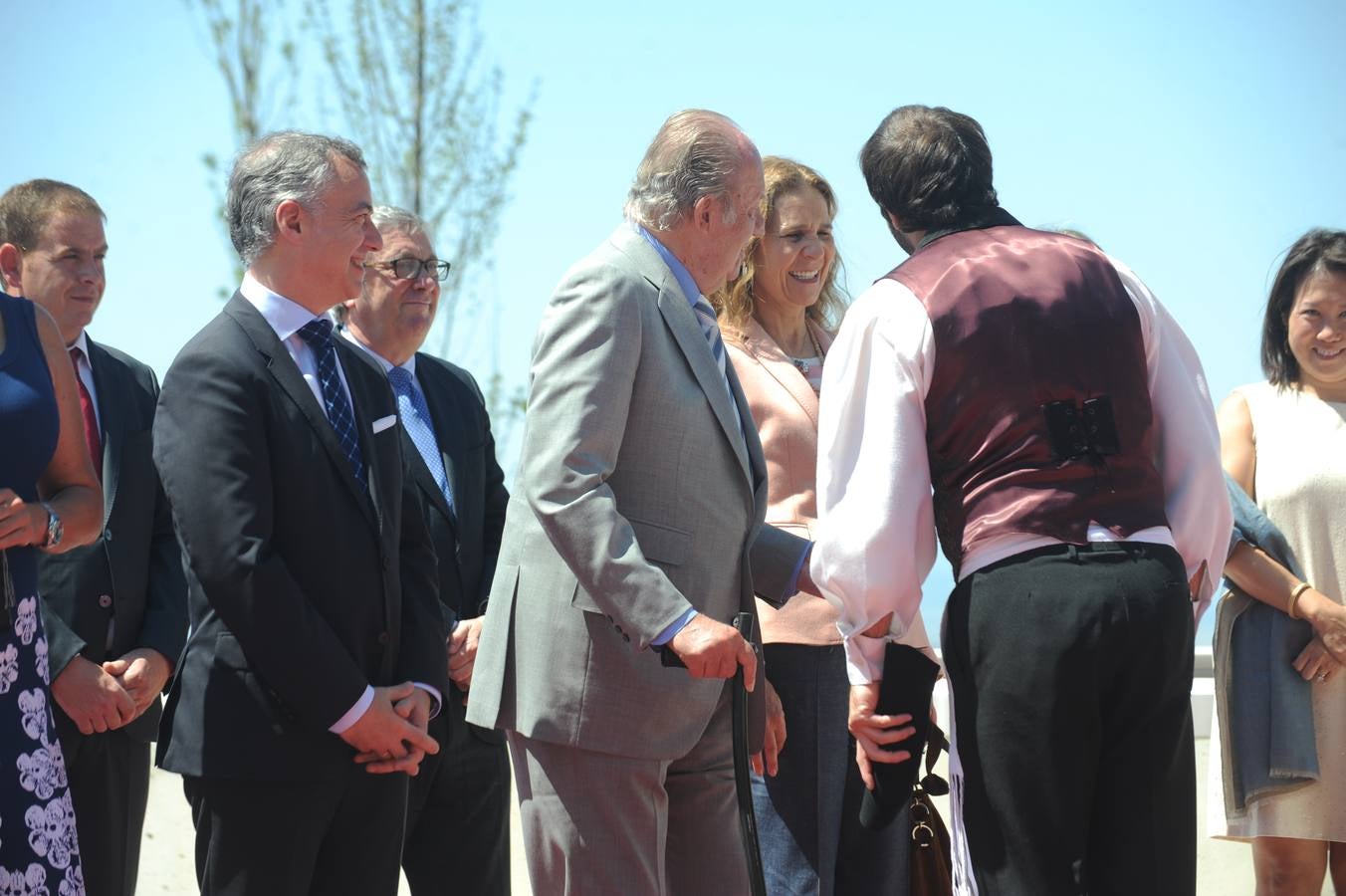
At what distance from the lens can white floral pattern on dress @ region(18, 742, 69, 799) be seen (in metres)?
2.58

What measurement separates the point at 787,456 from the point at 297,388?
1485 millimetres

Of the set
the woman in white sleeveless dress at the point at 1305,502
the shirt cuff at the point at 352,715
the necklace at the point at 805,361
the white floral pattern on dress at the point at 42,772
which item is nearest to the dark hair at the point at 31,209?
the white floral pattern on dress at the point at 42,772

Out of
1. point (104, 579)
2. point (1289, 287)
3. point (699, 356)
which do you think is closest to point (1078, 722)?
point (699, 356)

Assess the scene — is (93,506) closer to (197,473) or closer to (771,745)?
(197,473)

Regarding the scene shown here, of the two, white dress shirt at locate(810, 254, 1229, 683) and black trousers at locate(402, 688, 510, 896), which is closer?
white dress shirt at locate(810, 254, 1229, 683)

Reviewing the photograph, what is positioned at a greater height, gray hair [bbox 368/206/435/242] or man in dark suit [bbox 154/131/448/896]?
gray hair [bbox 368/206/435/242]

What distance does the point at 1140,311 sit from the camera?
122 inches

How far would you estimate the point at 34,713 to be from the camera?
2641 mm

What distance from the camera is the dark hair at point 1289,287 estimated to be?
182 inches

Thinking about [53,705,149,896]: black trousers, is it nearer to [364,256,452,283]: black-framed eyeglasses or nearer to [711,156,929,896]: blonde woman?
[364,256,452,283]: black-framed eyeglasses

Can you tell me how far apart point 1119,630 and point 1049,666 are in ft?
0.49

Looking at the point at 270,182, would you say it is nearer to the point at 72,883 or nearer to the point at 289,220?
the point at 289,220

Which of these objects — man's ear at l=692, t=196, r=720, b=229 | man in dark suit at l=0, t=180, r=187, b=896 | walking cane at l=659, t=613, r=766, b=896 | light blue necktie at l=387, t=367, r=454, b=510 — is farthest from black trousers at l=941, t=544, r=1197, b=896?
man in dark suit at l=0, t=180, r=187, b=896

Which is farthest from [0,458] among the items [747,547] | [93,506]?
[747,547]
